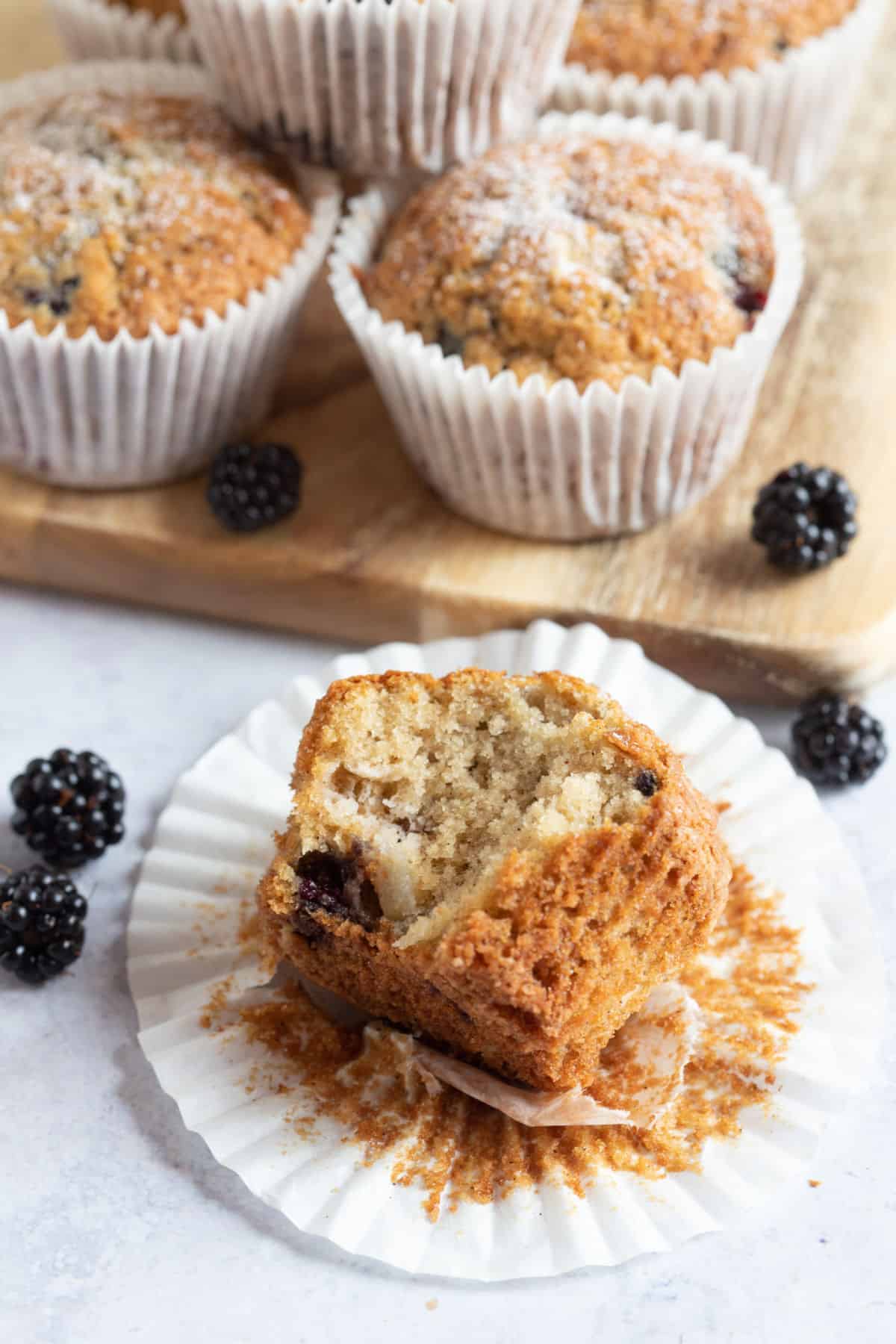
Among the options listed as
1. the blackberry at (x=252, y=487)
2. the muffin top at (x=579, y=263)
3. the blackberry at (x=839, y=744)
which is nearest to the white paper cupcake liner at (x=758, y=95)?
the muffin top at (x=579, y=263)

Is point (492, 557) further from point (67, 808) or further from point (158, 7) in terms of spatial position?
point (158, 7)

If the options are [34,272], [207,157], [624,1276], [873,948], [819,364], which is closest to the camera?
[624,1276]

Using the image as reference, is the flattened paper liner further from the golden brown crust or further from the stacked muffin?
the golden brown crust

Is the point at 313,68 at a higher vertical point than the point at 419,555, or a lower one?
higher

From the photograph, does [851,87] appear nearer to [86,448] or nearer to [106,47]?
[106,47]

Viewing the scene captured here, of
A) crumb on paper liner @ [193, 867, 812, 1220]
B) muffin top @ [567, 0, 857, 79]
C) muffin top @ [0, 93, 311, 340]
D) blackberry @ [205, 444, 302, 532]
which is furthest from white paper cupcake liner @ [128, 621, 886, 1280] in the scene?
muffin top @ [567, 0, 857, 79]

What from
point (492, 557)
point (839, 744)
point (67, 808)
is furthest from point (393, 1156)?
point (492, 557)

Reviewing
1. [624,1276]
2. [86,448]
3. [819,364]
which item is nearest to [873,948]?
[624,1276]
